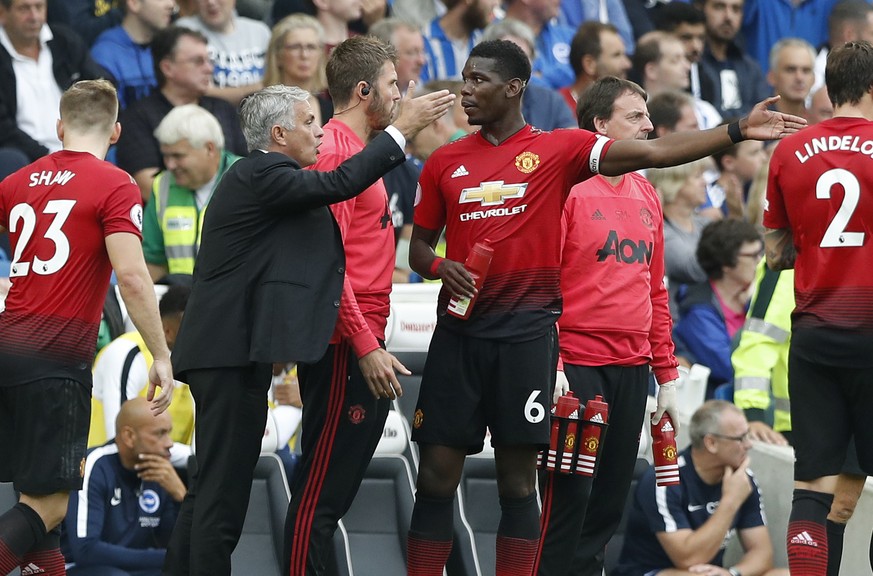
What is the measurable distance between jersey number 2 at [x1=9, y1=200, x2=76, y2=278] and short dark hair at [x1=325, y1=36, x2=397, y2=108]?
48.3 inches

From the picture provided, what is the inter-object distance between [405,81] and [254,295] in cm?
535

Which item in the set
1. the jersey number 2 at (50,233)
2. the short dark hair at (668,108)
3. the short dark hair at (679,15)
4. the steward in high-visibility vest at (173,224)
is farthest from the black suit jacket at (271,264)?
the short dark hair at (679,15)

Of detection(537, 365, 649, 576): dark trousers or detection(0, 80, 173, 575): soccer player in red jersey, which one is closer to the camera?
detection(0, 80, 173, 575): soccer player in red jersey

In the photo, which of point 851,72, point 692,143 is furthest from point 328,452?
point 851,72

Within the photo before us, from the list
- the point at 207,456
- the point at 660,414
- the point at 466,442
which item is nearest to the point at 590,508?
the point at 660,414

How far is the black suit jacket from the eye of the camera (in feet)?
19.1

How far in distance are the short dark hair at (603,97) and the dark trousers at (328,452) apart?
66.4 inches

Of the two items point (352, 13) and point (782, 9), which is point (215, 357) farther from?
point (782, 9)

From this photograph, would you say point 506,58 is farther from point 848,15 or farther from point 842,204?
point 848,15

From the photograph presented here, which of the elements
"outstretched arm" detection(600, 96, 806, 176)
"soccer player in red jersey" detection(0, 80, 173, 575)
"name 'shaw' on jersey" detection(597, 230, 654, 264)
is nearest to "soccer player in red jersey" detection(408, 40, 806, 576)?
"outstretched arm" detection(600, 96, 806, 176)

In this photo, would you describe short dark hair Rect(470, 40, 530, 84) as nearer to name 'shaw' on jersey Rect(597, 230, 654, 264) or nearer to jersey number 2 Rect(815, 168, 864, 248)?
name 'shaw' on jersey Rect(597, 230, 654, 264)

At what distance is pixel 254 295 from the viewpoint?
19.5 ft

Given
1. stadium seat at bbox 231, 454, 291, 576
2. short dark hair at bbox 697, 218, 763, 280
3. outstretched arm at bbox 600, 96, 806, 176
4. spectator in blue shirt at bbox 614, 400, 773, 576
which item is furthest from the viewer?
short dark hair at bbox 697, 218, 763, 280

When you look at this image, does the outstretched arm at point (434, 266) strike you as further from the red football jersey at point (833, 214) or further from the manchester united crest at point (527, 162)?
the red football jersey at point (833, 214)
